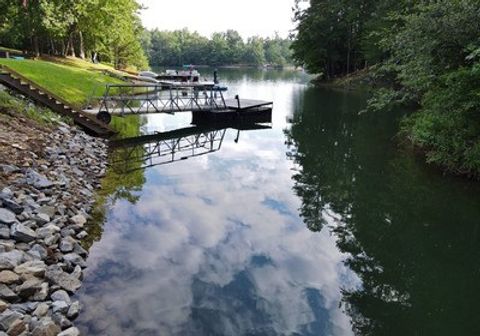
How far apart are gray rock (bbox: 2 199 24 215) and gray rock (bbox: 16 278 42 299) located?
2297 millimetres

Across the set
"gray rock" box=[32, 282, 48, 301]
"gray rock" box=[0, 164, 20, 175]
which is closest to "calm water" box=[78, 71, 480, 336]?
"gray rock" box=[32, 282, 48, 301]

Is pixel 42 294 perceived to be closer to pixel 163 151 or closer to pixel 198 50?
pixel 163 151

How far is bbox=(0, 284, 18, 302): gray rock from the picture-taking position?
5873 millimetres

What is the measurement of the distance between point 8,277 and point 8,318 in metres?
0.99

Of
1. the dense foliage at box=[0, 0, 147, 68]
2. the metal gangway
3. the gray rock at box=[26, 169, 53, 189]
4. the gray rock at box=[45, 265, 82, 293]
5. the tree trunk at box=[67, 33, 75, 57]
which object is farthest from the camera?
the tree trunk at box=[67, 33, 75, 57]

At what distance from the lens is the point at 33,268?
21.9ft

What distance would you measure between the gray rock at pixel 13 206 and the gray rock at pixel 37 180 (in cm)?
155

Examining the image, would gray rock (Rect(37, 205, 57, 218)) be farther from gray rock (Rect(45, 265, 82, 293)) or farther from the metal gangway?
the metal gangway

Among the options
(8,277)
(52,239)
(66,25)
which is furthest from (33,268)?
(66,25)

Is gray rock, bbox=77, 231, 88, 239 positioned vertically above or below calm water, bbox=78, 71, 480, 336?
above

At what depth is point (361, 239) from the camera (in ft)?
33.4

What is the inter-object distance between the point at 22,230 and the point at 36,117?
910cm

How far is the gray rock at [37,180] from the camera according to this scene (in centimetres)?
975

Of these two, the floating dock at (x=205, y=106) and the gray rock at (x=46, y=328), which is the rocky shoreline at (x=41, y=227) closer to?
the gray rock at (x=46, y=328)
